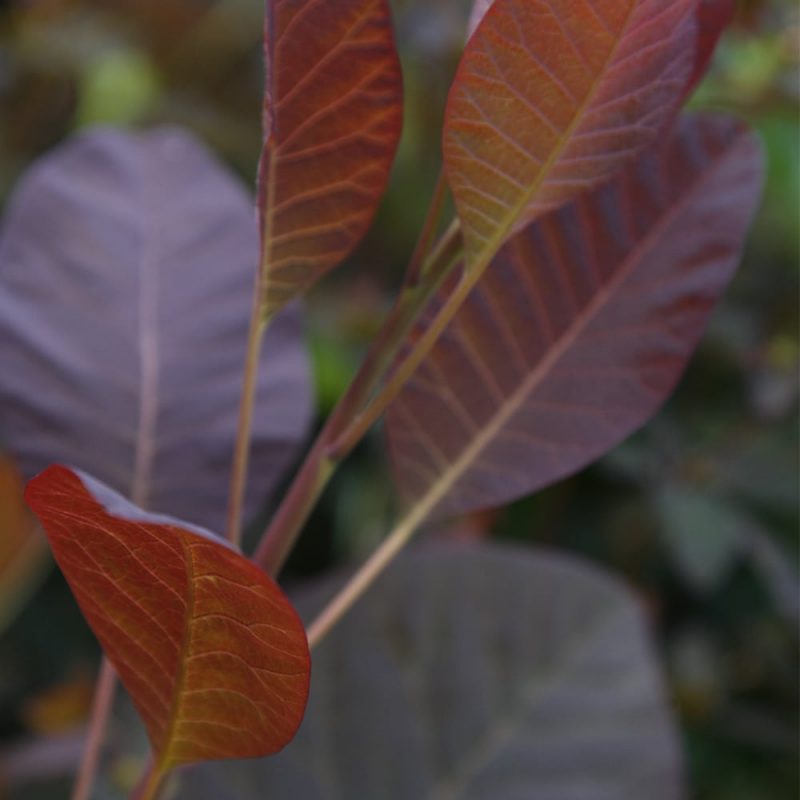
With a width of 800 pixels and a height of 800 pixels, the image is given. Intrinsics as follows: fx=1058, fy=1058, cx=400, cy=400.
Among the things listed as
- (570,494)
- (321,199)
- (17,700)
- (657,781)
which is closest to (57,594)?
(17,700)

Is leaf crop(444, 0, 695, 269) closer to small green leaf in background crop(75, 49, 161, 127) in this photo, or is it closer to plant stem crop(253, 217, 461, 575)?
plant stem crop(253, 217, 461, 575)

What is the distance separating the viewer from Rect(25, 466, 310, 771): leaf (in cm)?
34

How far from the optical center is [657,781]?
65cm

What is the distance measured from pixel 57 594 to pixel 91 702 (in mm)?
131

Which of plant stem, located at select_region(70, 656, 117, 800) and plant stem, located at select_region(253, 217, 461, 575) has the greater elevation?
plant stem, located at select_region(253, 217, 461, 575)

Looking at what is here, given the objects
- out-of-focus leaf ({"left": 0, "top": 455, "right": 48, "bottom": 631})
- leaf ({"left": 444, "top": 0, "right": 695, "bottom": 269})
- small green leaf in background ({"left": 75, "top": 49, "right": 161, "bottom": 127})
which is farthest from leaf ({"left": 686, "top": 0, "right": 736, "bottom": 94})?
small green leaf in background ({"left": 75, "top": 49, "right": 161, "bottom": 127})

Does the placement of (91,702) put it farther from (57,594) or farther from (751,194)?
(751,194)

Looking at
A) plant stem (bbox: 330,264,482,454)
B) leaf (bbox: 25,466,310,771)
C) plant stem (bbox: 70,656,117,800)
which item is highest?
plant stem (bbox: 330,264,482,454)

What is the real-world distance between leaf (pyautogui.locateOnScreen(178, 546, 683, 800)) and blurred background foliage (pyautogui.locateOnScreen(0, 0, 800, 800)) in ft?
0.58

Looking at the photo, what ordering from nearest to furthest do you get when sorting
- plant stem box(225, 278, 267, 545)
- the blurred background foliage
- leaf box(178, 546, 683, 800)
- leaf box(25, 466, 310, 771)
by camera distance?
leaf box(25, 466, 310, 771)
plant stem box(225, 278, 267, 545)
leaf box(178, 546, 683, 800)
the blurred background foliage

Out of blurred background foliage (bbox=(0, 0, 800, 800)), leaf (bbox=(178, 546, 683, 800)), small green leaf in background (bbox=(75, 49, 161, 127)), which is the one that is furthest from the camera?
small green leaf in background (bbox=(75, 49, 161, 127))

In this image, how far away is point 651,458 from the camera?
3.28 ft

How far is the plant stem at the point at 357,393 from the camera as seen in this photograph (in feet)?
1.35

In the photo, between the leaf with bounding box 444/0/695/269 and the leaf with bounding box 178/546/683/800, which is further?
the leaf with bounding box 178/546/683/800
